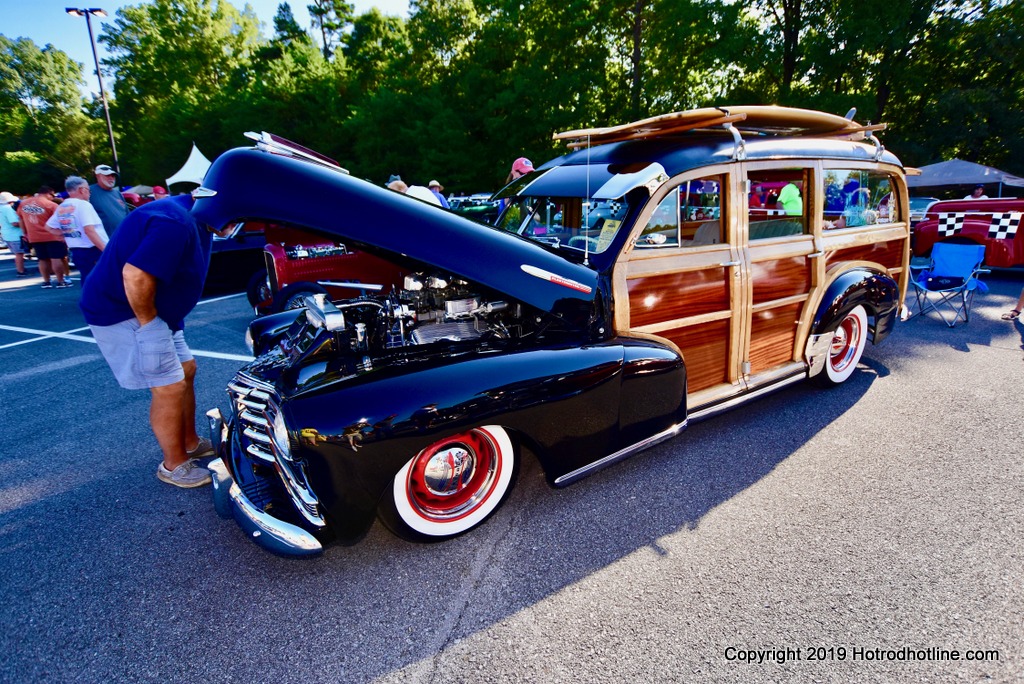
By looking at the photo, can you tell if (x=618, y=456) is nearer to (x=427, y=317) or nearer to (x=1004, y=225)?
(x=427, y=317)

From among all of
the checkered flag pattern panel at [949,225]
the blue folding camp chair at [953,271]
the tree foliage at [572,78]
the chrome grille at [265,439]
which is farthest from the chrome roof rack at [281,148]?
the tree foliage at [572,78]

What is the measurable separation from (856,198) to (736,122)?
142 cm

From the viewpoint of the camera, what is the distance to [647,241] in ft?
9.75

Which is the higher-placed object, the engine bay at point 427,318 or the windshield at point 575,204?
the windshield at point 575,204

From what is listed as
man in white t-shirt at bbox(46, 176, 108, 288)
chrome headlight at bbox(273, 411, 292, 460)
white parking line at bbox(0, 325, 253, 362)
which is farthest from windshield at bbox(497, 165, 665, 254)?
man in white t-shirt at bbox(46, 176, 108, 288)

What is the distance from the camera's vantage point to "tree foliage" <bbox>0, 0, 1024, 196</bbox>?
1809 centimetres

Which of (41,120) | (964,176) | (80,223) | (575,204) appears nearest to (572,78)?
(964,176)

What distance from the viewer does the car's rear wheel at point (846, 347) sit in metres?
4.14

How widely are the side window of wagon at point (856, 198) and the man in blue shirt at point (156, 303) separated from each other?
4157 mm

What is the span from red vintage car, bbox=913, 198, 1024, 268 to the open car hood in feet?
27.6

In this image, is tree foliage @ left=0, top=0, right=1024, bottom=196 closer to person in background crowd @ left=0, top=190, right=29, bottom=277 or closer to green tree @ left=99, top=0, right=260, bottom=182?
green tree @ left=99, top=0, right=260, bottom=182

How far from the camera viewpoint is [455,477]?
2543 millimetres

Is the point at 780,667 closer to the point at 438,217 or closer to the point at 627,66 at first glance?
the point at 438,217

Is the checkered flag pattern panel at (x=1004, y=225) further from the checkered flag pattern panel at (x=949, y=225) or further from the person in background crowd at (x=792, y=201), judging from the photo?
the person in background crowd at (x=792, y=201)
